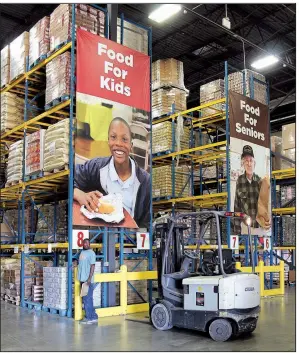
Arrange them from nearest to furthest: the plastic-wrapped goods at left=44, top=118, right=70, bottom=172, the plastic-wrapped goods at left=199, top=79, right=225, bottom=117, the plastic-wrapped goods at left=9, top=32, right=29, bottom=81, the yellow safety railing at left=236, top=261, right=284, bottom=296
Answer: the plastic-wrapped goods at left=44, top=118, right=70, bottom=172, the plastic-wrapped goods at left=9, top=32, right=29, bottom=81, the yellow safety railing at left=236, top=261, right=284, bottom=296, the plastic-wrapped goods at left=199, top=79, right=225, bottom=117

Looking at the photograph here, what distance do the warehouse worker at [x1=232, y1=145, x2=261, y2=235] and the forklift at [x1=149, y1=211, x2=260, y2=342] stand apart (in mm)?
4958

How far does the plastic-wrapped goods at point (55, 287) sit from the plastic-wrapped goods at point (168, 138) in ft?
20.1

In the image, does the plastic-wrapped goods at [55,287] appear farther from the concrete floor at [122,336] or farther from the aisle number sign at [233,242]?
the aisle number sign at [233,242]

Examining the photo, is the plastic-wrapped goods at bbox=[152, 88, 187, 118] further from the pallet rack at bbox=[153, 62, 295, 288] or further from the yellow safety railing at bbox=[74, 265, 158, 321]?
the yellow safety railing at bbox=[74, 265, 158, 321]

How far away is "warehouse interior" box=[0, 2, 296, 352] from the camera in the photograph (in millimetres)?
7848

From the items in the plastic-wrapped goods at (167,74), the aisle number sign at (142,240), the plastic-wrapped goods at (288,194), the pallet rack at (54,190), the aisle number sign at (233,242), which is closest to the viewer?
the pallet rack at (54,190)

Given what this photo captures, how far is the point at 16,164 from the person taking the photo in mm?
12477

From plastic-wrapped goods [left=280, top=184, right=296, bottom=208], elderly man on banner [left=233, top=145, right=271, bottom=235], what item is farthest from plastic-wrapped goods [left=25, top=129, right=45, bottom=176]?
plastic-wrapped goods [left=280, top=184, right=296, bottom=208]

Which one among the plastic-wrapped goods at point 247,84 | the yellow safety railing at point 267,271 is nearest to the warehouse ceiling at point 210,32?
the plastic-wrapped goods at point 247,84

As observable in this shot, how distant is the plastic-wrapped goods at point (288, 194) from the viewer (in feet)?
61.6

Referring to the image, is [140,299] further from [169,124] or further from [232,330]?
[169,124]

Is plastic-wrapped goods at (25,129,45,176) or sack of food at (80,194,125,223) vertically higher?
plastic-wrapped goods at (25,129,45,176)

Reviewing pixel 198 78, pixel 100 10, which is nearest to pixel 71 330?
pixel 100 10

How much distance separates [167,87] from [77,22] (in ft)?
16.9
